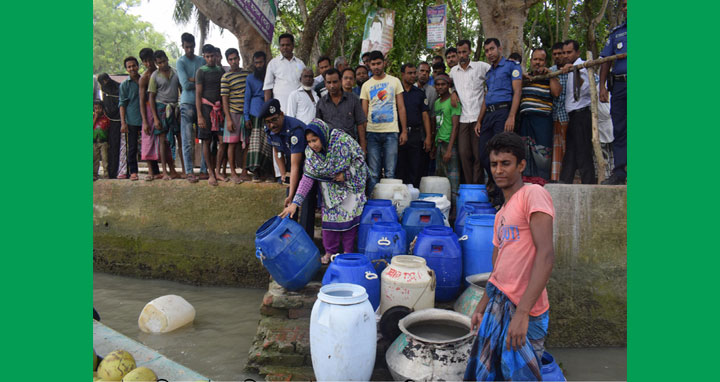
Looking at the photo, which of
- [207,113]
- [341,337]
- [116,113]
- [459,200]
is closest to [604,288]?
[459,200]

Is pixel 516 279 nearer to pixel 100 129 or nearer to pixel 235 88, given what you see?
pixel 235 88

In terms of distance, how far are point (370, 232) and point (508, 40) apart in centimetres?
425

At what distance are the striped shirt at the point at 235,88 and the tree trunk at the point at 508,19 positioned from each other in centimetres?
374

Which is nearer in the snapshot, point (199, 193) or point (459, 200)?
point (459, 200)

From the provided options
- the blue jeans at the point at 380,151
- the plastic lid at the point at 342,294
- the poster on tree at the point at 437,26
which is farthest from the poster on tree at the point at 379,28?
the plastic lid at the point at 342,294

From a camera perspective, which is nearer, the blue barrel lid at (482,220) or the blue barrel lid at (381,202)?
the blue barrel lid at (482,220)

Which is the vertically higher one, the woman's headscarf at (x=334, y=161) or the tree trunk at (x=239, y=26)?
the tree trunk at (x=239, y=26)

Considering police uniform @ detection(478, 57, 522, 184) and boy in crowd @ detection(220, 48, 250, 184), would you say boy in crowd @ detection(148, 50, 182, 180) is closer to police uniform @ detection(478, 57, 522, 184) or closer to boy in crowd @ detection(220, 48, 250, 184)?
boy in crowd @ detection(220, 48, 250, 184)

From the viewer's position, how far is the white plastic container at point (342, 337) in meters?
2.47

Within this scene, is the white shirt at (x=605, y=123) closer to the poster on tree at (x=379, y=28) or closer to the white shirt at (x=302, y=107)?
the poster on tree at (x=379, y=28)

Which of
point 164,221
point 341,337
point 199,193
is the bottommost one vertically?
point 341,337

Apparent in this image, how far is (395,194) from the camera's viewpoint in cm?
458

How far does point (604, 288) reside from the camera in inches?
159

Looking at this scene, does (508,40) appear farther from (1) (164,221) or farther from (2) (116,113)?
(2) (116,113)
